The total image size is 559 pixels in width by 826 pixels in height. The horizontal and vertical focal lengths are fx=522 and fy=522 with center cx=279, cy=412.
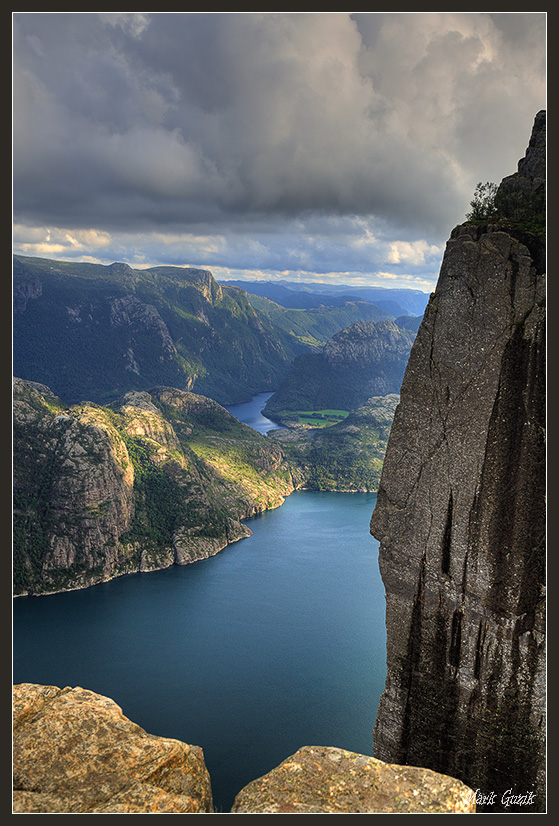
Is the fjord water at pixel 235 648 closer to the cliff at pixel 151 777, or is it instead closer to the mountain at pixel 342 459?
the cliff at pixel 151 777

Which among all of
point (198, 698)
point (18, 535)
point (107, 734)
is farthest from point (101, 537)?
point (107, 734)

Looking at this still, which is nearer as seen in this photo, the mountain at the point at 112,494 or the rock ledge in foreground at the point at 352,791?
the rock ledge in foreground at the point at 352,791

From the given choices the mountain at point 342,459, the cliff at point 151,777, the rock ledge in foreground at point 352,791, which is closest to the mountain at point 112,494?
the mountain at point 342,459

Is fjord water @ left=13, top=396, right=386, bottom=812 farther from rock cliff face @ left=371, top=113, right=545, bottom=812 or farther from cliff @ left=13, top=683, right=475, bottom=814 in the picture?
cliff @ left=13, top=683, right=475, bottom=814

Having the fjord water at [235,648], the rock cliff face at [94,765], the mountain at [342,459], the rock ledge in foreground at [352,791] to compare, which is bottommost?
the fjord water at [235,648]

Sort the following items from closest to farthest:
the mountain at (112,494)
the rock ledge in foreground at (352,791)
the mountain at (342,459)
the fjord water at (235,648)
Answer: the rock ledge in foreground at (352,791) < the fjord water at (235,648) < the mountain at (112,494) < the mountain at (342,459)

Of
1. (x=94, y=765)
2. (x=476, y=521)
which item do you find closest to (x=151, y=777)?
(x=94, y=765)
